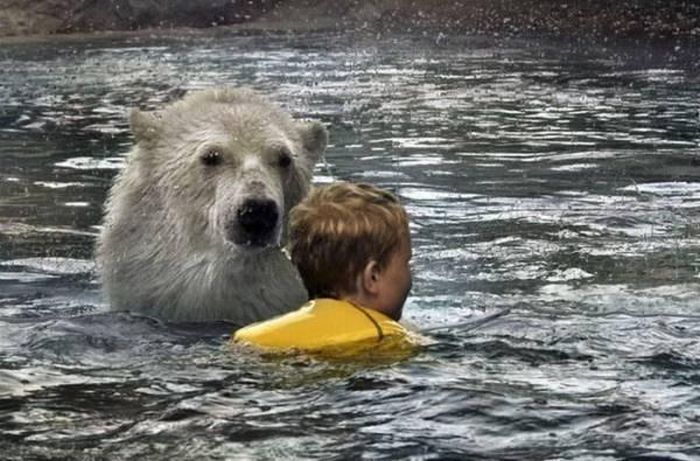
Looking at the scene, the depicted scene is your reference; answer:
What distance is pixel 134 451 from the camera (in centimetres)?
463

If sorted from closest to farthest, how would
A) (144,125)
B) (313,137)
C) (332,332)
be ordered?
(332,332), (144,125), (313,137)

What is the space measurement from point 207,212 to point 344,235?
1379 millimetres

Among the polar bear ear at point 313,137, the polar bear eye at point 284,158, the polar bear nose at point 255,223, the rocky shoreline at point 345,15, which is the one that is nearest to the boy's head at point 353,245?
the polar bear nose at point 255,223

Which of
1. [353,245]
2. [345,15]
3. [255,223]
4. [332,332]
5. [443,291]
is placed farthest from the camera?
[345,15]

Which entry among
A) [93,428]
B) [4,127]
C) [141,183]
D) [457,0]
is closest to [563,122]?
[4,127]

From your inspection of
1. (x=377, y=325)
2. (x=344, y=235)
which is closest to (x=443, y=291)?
(x=344, y=235)

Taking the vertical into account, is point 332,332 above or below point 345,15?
below

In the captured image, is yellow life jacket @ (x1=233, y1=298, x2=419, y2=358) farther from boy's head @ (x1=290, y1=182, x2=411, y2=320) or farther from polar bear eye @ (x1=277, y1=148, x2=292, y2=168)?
polar bear eye @ (x1=277, y1=148, x2=292, y2=168)

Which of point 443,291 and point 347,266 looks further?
point 443,291

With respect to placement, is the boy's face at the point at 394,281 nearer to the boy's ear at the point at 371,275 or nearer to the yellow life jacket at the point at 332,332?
the boy's ear at the point at 371,275

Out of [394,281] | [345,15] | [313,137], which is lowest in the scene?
[394,281]

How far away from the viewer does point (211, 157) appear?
7141 mm

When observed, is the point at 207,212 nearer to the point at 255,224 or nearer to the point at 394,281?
the point at 255,224

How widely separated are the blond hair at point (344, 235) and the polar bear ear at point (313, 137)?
1.60m
